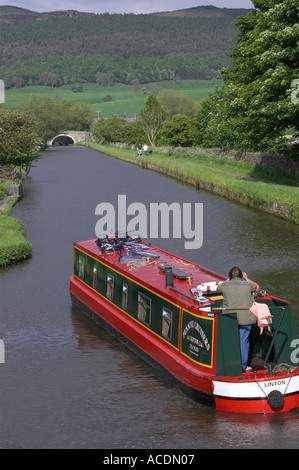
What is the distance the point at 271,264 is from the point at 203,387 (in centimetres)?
1475

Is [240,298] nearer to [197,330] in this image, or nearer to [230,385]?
[197,330]

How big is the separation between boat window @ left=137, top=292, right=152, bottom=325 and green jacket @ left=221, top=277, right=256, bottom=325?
11.2ft

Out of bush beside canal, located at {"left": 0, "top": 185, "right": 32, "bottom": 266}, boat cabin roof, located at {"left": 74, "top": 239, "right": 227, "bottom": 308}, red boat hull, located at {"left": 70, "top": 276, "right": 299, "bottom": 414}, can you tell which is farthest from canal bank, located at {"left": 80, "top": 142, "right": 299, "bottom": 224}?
red boat hull, located at {"left": 70, "top": 276, "right": 299, "bottom": 414}

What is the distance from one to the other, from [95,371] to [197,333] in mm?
4181

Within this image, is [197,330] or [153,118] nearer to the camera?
[197,330]

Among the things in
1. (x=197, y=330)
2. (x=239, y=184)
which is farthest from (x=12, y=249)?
(x=239, y=184)

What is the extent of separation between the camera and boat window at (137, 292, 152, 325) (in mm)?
17344

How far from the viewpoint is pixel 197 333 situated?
14.6 meters

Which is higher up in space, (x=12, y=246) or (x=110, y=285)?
(x=110, y=285)

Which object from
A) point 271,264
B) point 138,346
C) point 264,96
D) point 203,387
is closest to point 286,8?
point 264,96

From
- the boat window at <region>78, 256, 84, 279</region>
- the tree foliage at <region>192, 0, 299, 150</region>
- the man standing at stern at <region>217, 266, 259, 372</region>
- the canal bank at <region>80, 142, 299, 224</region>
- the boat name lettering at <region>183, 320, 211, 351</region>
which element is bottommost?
the canal bank at <region>80, 142, 299, 224</region>

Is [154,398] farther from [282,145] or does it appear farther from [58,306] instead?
[282,145]

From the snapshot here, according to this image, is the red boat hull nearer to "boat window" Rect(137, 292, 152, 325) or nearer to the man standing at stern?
the man standing at stern

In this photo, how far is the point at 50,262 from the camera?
29125mm
